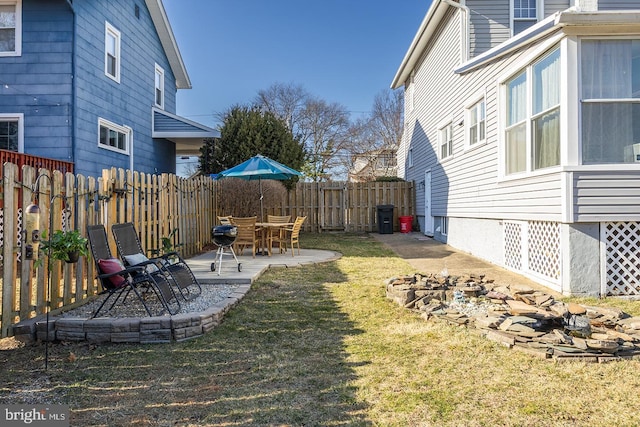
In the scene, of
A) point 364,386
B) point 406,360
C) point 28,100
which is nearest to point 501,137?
point 406,360

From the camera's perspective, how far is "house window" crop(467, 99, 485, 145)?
9297mm

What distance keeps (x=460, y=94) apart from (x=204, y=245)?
7442 mm

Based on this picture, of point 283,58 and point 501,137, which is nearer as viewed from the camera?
point 501,137

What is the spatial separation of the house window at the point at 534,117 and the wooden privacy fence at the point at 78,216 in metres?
5.52

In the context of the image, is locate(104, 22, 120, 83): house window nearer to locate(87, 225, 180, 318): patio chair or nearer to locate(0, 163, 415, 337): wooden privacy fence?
locate(0, 163, 415, 337): wooden privacy fence

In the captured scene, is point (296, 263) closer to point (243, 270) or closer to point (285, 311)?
point (243, 270)

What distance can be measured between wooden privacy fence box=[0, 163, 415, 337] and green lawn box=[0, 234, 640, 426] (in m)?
0.63

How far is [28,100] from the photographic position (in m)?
9.24

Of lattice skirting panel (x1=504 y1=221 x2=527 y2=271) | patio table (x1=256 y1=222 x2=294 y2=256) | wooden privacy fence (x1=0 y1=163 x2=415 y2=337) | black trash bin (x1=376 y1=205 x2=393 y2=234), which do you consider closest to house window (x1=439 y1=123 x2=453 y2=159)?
black trash bin (x1=376 y1=205 x2=393 y2=234)

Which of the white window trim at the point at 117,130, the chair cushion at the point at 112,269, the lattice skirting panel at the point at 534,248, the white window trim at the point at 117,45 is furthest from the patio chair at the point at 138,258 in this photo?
the white window trim at the point at 117,45

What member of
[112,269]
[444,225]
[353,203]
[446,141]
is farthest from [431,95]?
[112,269]

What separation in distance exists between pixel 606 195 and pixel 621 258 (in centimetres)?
87

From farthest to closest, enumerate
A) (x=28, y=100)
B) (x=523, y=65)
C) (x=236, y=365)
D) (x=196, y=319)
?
(x=28, y=100)
(x=523, y=65)
(x=196, y=319)
(x=236, y=365)

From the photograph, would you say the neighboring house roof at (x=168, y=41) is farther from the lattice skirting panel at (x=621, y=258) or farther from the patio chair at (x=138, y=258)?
the lattice skirting panel at (x=621, y=258)
